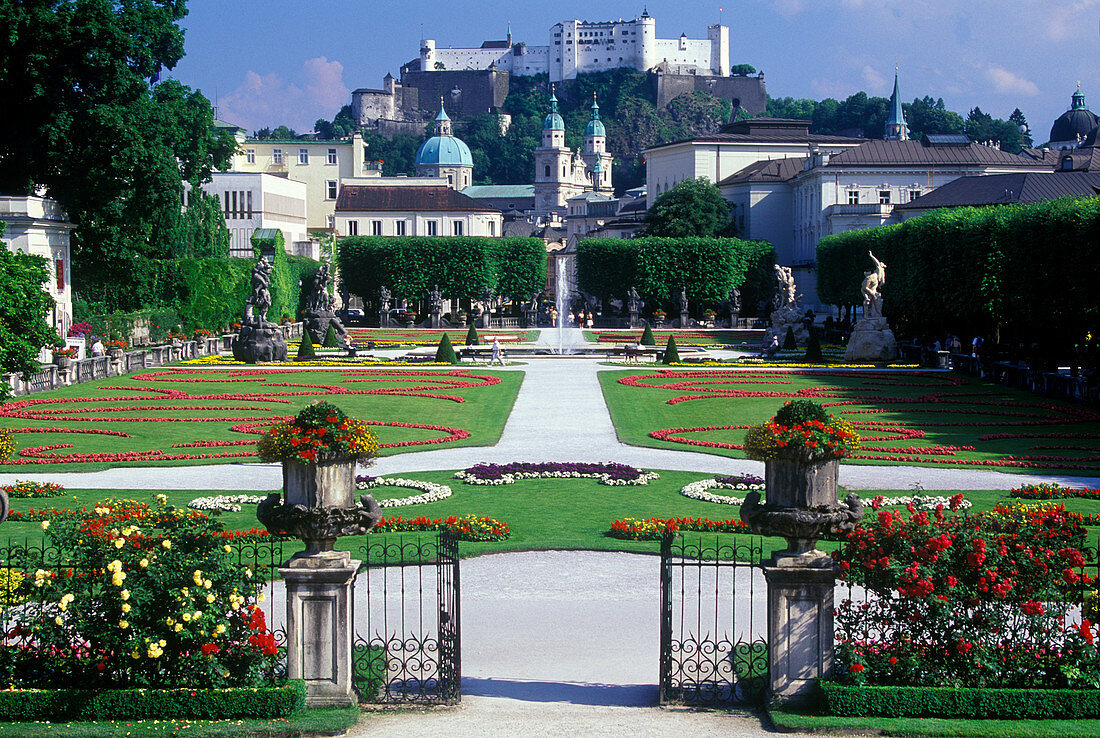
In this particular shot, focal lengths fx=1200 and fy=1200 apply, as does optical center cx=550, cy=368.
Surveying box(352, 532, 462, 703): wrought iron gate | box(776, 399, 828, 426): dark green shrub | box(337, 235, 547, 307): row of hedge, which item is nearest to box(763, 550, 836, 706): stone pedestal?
box(776, 399, 828, 426): dark green shrub

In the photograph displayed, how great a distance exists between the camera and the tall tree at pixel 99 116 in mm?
43062

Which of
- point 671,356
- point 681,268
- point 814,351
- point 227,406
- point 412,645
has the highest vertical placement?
point 681,268

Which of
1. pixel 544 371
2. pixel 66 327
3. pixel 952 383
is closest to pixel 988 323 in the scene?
pixel 952 383

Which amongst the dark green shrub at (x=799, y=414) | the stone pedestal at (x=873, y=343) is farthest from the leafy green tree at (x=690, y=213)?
the dark green shrub at (x=799, y=414)

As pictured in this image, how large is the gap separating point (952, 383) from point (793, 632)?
107 feet

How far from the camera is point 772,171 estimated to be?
4161 inches

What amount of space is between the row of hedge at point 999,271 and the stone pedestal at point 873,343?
369cm

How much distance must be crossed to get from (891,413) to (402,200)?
84254 mm

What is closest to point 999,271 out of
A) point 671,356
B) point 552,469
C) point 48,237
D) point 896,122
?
point 671,356

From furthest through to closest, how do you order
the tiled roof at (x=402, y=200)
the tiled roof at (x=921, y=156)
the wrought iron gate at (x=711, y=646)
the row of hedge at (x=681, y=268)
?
the tiled roof at (x=402, y=200)
the tiled roof at (x=921, y=156)
the row of hedge at (x=681, y=268)
the wrought iron gate at (x=711, y=646)

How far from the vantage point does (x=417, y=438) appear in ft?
87.4

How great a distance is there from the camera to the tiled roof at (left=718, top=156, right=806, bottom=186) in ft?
343

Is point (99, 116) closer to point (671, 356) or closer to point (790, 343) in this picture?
point (671, 356)

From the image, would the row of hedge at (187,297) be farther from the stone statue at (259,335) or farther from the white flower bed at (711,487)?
the white flower bed at (711,487)
